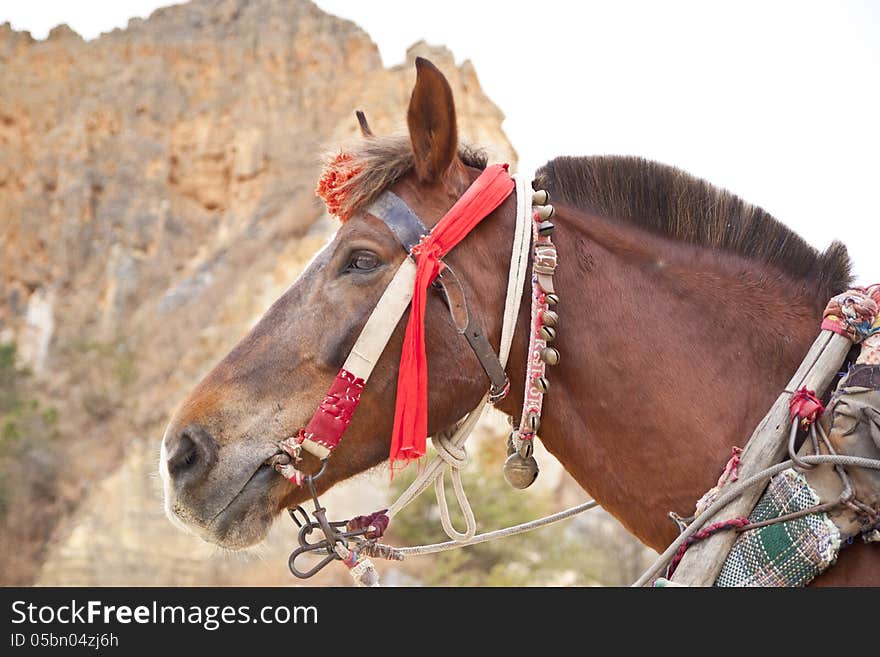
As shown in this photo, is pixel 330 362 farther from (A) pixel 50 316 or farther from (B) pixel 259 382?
(A) pixel 50 316

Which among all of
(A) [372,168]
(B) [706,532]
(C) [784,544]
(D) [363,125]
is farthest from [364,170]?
(C) [784,544]

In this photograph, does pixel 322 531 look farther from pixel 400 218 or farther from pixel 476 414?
pixel 400 218

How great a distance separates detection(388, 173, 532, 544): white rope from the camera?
2.02 m

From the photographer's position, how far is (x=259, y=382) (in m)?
1.98

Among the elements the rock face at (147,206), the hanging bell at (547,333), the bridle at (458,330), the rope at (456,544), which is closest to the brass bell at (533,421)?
the bridle at (458,330)

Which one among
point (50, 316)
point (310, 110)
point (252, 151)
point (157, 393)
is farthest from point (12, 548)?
point (310, 110)

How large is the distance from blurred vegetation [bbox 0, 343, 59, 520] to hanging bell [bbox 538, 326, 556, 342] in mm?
23059

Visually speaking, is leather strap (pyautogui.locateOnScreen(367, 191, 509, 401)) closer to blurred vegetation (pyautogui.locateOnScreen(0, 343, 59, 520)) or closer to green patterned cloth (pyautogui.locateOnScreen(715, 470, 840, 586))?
green patterned cloth (pyautogui.locateOnScreen(715, 470, 840, 586))

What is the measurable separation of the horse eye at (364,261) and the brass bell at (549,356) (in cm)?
51

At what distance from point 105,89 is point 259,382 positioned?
125 feet

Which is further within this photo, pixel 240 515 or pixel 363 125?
pixel 363 125

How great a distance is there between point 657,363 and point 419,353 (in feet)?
2.09

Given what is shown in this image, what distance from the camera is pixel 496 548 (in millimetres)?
13914

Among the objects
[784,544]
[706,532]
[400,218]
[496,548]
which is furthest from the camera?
[496,548]
